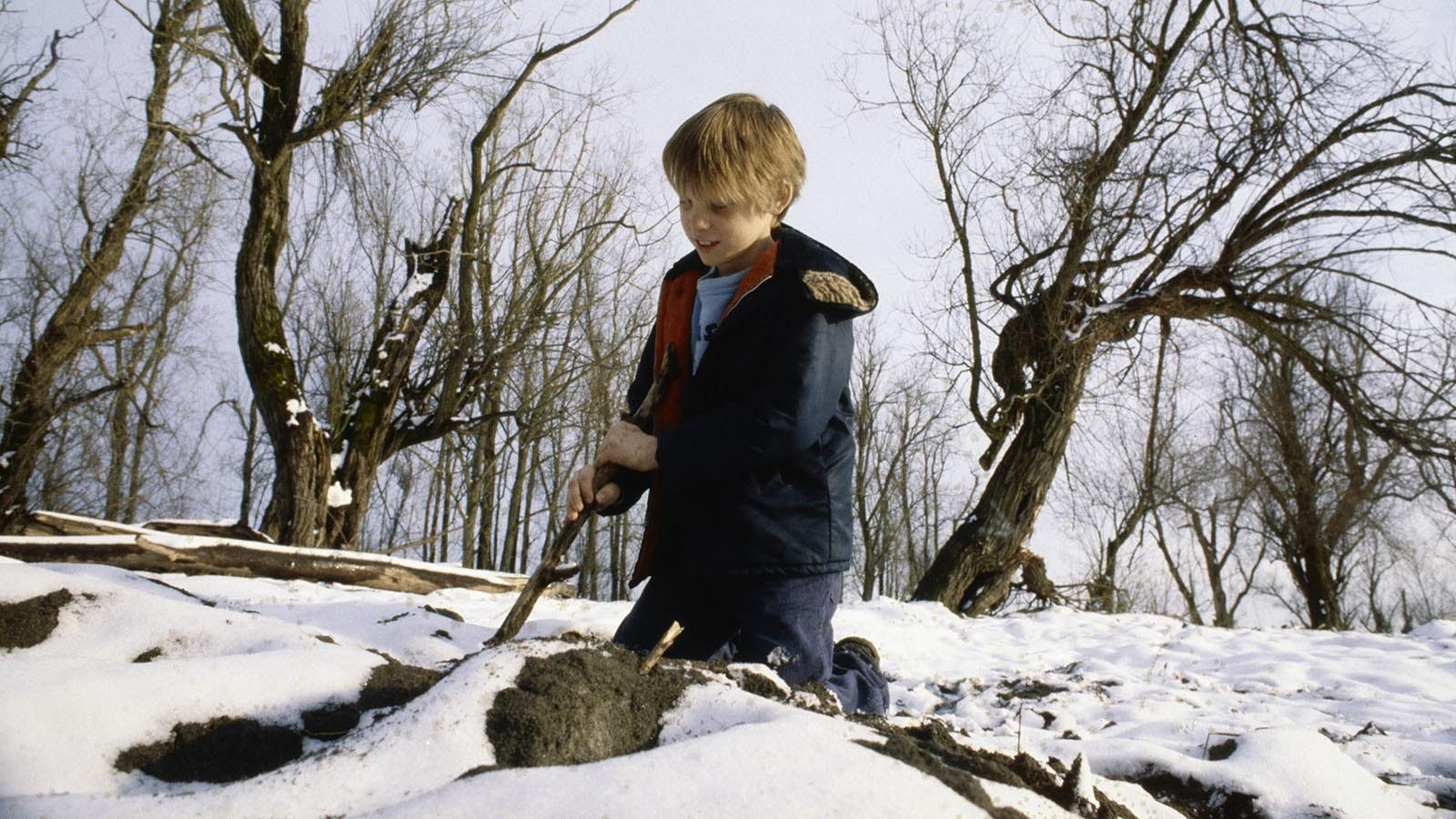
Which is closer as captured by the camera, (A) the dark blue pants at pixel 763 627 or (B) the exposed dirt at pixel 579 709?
(B) the exposed dirt at pixel 579 709

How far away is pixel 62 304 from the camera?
9.84 m

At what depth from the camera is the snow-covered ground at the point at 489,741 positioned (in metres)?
1.20

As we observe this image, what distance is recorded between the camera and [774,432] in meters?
2.32

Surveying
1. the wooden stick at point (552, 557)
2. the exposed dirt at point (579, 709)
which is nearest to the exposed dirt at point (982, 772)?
the exposed dirt at point (579, 709)

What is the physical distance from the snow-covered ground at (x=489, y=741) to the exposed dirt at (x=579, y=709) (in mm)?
33

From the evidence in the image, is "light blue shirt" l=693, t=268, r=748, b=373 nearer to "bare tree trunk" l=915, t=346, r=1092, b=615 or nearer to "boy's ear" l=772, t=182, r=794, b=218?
"boy's ear" l=772, t=182, r=794, b=218

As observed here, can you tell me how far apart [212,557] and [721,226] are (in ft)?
13.1

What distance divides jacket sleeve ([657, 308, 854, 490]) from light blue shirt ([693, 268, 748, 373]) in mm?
289

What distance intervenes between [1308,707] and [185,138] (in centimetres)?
878

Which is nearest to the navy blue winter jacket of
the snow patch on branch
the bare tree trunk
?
the bare tree trunk

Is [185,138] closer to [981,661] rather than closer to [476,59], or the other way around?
[476,59]

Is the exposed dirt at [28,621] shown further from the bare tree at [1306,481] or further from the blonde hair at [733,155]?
the bare tree at [1306,481]

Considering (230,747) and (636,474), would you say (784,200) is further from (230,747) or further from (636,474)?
(230,747)

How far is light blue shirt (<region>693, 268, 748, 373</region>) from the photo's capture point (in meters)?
2.62
